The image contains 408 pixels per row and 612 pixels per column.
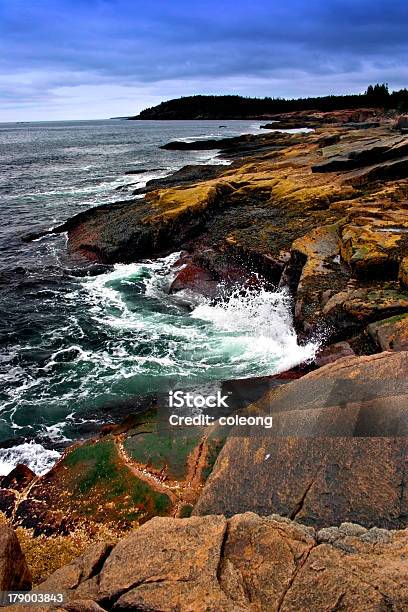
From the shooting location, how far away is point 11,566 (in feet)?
16.7

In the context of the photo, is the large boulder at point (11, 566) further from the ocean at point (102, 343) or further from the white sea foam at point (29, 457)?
the ocean at point (102, 343)

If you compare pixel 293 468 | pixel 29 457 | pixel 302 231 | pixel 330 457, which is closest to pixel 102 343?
pixel 29 457

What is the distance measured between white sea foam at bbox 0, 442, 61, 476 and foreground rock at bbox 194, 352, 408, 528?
15.8 feet

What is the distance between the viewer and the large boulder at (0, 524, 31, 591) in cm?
490

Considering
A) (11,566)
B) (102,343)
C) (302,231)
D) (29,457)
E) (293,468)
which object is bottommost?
(29,457)

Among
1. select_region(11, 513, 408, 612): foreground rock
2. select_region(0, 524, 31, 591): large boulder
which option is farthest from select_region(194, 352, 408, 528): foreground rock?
select_region(0, 524, 31, 591): large boulder

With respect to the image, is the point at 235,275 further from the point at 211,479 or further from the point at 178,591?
the point at 178,591

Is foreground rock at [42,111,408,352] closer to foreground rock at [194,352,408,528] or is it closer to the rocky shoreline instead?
the rocky shoreline

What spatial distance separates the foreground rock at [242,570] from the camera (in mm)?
4012

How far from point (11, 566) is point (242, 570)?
2.66 metres

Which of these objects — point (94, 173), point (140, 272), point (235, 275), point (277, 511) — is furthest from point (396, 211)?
point (94, 173)

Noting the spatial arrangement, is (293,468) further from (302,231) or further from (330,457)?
(302,231)

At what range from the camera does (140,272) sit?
21625mm

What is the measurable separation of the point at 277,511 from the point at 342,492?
856 mm
